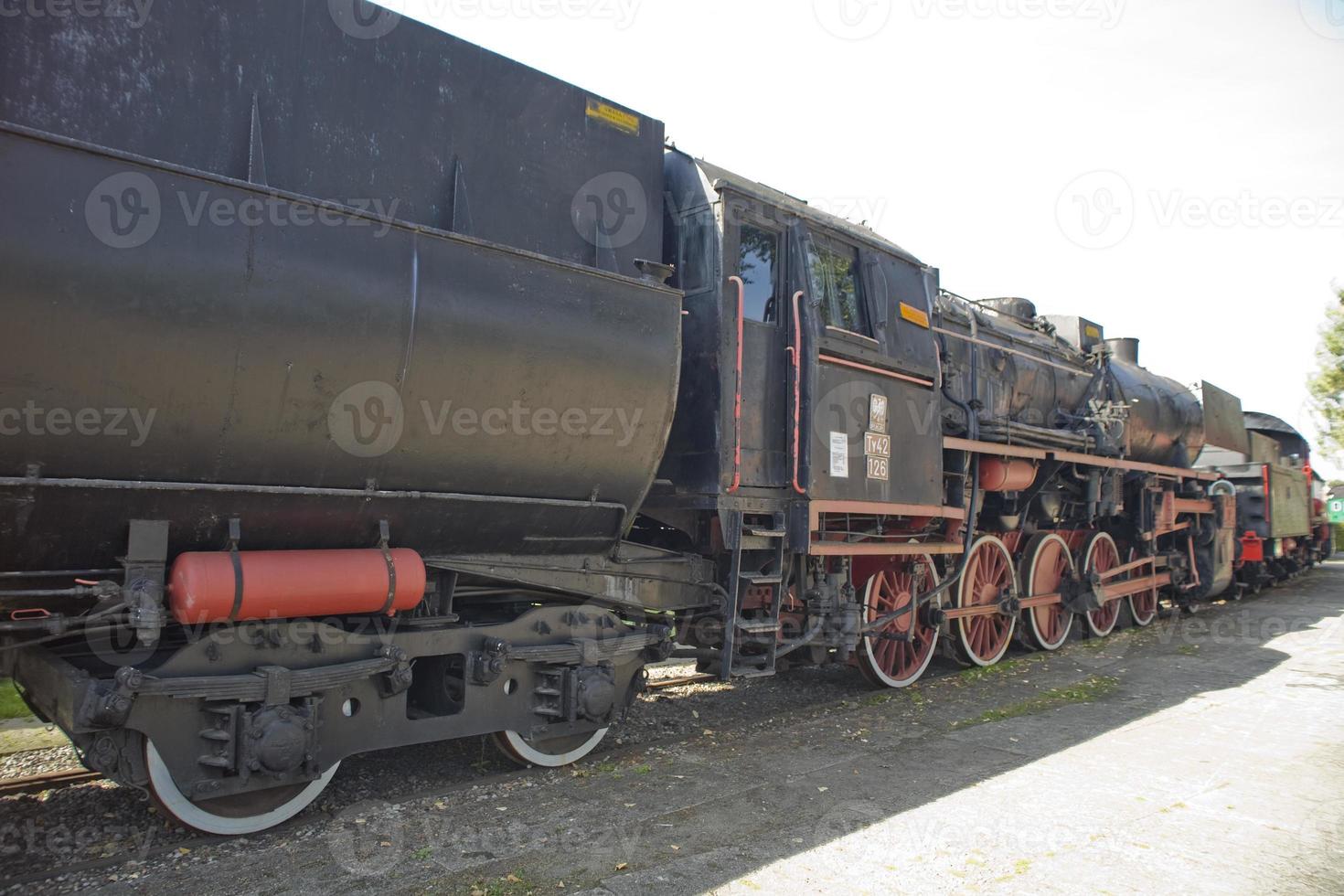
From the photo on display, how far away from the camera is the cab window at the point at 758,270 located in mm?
5777

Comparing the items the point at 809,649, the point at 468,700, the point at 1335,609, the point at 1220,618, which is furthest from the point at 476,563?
the point at 1335,609

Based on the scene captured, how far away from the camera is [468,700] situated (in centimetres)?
455

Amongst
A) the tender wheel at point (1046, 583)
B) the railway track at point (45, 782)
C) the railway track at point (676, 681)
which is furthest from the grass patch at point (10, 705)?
the tender wheel at point (1046, 583)

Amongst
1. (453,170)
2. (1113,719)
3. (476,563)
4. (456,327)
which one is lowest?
(1113,719)

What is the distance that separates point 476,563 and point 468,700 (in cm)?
69

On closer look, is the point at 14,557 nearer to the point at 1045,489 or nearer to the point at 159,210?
the point at 159,210

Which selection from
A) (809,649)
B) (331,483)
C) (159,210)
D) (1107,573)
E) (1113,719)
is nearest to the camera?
(159,210)

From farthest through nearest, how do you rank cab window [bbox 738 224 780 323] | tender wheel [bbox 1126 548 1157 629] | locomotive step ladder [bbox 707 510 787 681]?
tender wheel [bbox 1126 548 1157 629], cab window [bbox 738 224 780 323], locomotive step ladder [bbox 707 510 787 681]

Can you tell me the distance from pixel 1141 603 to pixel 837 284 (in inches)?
320
